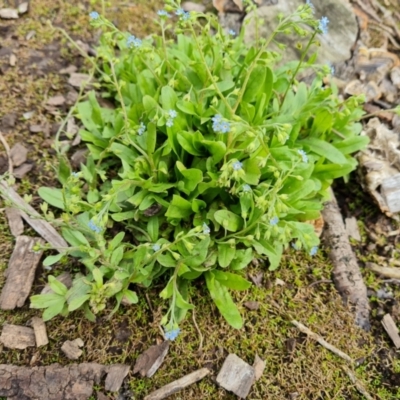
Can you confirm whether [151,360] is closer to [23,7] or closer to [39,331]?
[39,331]

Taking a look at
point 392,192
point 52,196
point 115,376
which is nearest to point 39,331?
point 115,376

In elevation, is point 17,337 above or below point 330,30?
below

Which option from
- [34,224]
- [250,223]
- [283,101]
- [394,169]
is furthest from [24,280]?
[394,169]

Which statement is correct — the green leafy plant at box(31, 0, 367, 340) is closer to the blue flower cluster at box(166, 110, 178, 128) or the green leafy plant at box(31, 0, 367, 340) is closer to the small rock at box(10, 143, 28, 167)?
the blue flower cluster at box(166, 110, 178, 128)

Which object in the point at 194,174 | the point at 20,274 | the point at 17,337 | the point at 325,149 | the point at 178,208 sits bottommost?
the point at 17,337

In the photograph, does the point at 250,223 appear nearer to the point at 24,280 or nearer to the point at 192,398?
the point at 192,398

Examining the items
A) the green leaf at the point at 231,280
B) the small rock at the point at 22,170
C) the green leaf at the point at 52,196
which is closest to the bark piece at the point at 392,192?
the green leaf at the point at 231,280

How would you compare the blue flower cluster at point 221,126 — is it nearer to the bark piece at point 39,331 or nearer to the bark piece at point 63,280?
the bark piece at point 63,280
